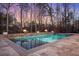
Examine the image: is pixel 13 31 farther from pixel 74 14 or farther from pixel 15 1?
pixel 74 14

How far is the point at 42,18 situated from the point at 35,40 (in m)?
0.33

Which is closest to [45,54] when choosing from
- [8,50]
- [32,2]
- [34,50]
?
[34,50]

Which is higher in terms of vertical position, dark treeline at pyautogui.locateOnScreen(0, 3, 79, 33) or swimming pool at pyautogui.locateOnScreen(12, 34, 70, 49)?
dark treeline at pyautogui.locateOnScreen(0, 3, 79, 33)

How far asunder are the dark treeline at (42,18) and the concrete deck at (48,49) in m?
0.14

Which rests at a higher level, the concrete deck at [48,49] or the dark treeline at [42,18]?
the dark treeline at [42,18]

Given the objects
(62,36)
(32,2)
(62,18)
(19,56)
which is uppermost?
(32,2)

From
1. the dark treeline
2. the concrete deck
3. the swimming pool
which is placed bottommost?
the concrete deck

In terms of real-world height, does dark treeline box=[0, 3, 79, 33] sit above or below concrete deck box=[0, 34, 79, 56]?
above

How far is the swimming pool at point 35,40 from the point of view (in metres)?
3.50

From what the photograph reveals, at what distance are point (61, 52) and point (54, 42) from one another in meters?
0.18

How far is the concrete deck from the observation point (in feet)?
11.4

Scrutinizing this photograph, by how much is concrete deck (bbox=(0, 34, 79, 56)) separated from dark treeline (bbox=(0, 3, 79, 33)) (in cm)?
14

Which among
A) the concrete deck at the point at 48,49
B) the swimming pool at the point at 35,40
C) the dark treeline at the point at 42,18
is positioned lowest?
the concrete deck at the point at 48,49

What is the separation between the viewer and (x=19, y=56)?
11.5 ft
